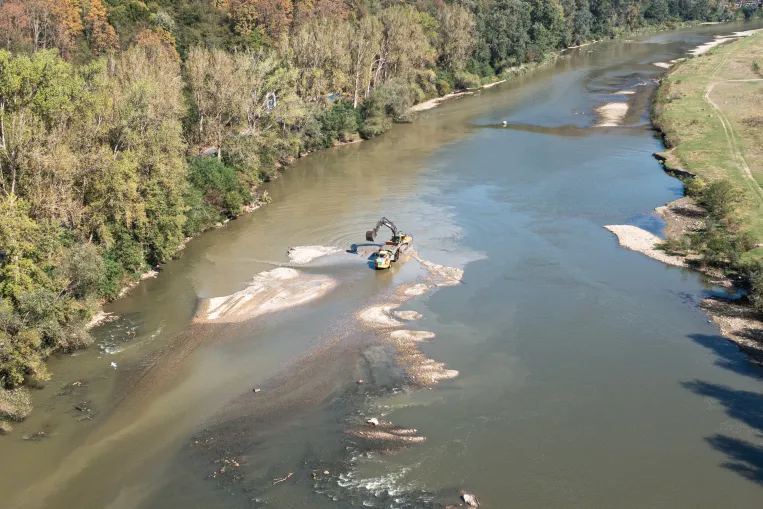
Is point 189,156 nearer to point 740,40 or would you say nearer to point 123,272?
point 123,272

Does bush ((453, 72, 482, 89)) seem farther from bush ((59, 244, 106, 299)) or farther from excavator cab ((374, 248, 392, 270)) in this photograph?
bush ((59, 244, 106, 299))

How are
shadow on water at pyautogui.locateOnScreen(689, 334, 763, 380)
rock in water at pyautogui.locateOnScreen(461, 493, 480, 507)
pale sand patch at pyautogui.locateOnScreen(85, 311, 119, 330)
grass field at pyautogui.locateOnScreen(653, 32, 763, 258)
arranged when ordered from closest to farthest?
rock in water at pyautogui.locateOnScreen(461, 493, 480, 507) → shadow on water at pyautogui.locateOnScreen(689, 334, 763, 380) → pale sand patch at pyautogui.locateOnScreen(85, 311, 119, 330) → grass field at pyautogui.locateOnScreen(653, 32, 763, 258)

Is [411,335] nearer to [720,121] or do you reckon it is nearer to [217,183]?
[217,183]

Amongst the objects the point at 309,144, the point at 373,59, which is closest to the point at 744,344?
the point at 309,144

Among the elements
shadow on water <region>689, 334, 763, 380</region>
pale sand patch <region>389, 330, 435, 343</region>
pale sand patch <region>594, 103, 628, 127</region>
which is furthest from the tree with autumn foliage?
shadow on water <region>689, 334, 763, 380</region>

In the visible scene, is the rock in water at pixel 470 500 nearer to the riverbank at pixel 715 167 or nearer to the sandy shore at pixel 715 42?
the riverbank at pixel 715 167

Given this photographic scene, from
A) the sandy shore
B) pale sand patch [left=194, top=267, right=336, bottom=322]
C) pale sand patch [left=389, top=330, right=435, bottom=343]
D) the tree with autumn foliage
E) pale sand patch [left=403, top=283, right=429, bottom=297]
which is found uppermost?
the tree with autumn foliage
